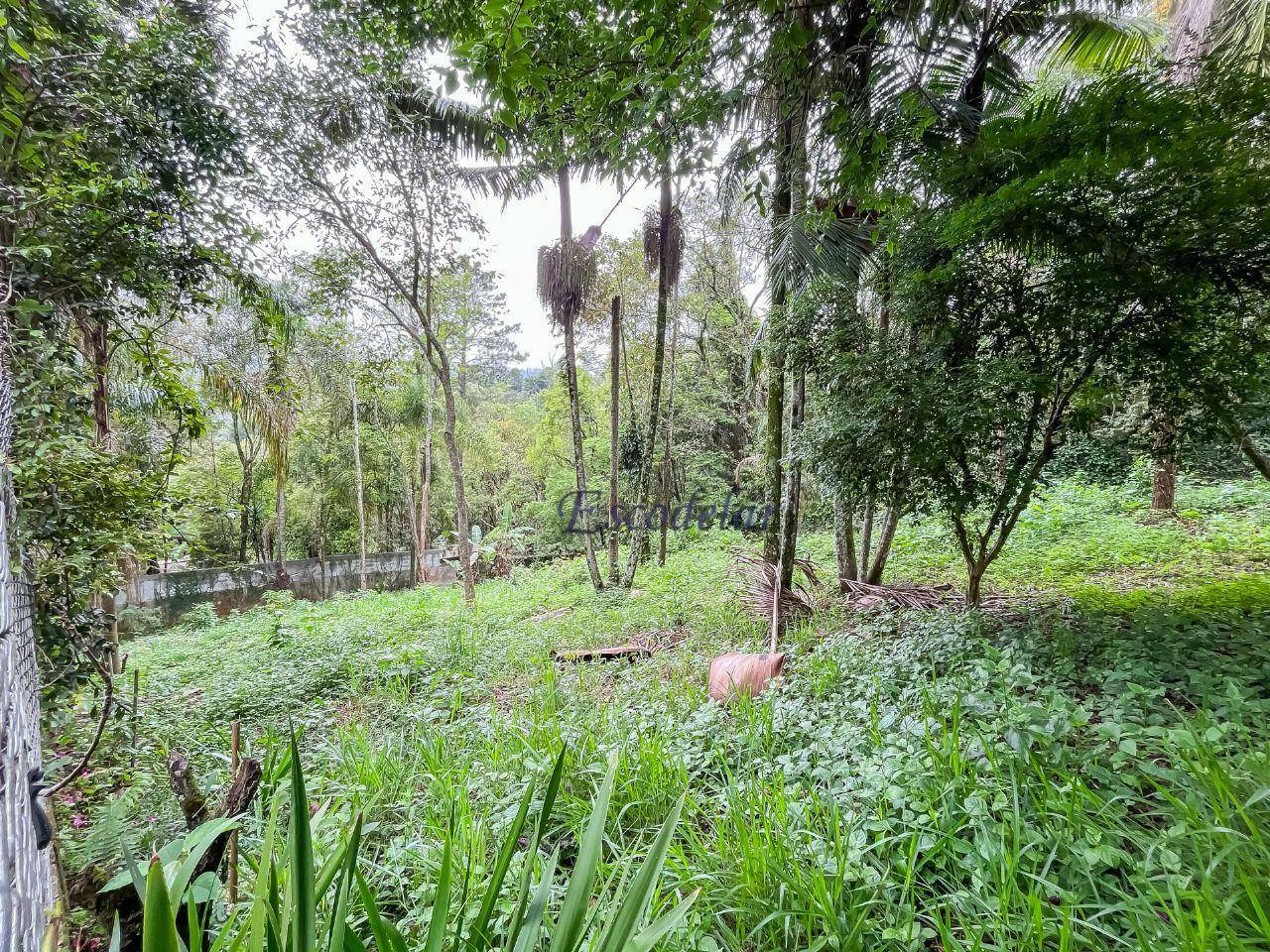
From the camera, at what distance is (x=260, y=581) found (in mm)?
11266

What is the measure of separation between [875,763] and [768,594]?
252 cm

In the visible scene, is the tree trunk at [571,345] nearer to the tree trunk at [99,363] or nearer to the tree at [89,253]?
the tree at [89,253]

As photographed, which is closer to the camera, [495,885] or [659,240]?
[495,885]

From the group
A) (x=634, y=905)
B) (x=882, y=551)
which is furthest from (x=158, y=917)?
(x=882, y=551)

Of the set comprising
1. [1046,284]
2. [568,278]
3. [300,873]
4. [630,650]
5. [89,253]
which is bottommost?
[630,650]

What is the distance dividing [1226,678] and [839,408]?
6.44 ft

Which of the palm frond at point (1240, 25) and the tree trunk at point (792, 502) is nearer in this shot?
the tree trunk at point (792, 502)

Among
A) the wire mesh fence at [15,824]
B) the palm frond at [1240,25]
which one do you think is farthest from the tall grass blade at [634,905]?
the palm frond at [1240,25]

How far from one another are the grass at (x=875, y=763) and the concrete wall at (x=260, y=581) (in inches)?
273

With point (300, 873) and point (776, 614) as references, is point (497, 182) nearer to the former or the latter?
point (776, 614)

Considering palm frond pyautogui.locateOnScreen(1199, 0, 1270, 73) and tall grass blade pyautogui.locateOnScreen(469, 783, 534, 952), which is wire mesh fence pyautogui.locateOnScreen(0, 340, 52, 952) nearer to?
tall grass blade pyautogui.locateOnScreen(469, 783, 534, 952)

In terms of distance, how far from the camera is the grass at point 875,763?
117cm

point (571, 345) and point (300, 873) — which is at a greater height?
point (571, 345)

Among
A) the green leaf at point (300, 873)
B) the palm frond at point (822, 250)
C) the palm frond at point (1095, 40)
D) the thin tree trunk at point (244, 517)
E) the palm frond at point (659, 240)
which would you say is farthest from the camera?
the thin tree trunk at point (244, 517)
